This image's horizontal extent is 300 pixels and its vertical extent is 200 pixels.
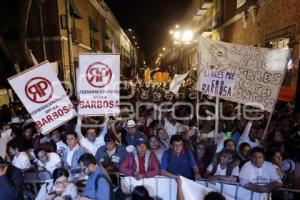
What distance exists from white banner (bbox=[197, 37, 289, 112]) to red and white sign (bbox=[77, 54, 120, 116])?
6.66 ft

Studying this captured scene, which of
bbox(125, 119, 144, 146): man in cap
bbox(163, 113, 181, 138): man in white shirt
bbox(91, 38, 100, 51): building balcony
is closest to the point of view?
bbox(125, 119, 144, 146): man in cap

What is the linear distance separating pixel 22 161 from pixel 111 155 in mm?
1545

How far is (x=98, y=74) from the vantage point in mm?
7043

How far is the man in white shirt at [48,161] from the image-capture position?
602 centimetres

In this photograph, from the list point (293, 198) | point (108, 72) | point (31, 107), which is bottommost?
point (293, 198)

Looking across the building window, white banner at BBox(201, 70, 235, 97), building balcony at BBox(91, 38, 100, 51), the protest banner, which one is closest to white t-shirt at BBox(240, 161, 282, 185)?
white banner at BBox(201, 70, 235, 97)

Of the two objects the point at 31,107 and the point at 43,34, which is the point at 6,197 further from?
the point at 43,34

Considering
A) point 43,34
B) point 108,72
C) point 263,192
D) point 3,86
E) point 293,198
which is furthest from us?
point 43,34

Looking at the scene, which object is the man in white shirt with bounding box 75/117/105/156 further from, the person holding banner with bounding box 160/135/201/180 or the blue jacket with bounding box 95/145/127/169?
the person holding banner with bounding box 160/135/201/180

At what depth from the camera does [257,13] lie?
1623 cm

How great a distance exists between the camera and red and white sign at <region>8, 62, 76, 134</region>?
643 cm

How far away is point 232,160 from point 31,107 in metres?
3.66

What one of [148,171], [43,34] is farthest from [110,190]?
[43,34]

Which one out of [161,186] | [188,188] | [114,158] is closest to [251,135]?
[161,186]
